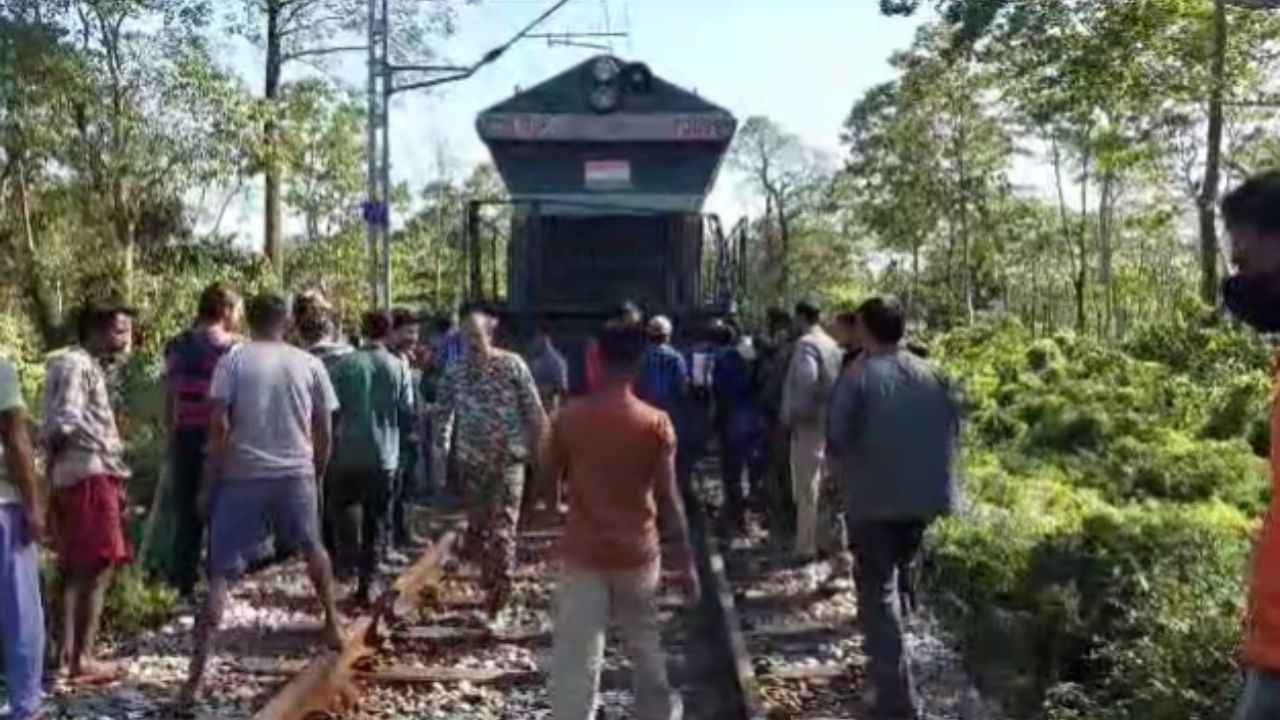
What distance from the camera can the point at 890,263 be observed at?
201 ft

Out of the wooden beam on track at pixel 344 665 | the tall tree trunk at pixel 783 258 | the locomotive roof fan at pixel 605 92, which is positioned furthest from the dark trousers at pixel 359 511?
the tall tree trunk at pixel 783 258

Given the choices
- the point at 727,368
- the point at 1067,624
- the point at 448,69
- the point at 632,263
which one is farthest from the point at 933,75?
the point at 1067,624

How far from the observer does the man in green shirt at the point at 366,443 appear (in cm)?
1052

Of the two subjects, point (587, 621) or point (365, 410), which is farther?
point (365, 410)

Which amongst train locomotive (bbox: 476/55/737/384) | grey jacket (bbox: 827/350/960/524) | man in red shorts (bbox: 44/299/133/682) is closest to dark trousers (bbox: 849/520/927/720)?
grey jacket (bbox: 827/350/960/524)

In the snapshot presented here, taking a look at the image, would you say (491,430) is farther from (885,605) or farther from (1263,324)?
(1263,324)

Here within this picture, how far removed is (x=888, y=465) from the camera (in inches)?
297

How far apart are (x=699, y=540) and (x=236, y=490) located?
20.9ft

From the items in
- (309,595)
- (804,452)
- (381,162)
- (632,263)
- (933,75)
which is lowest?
(309,595)

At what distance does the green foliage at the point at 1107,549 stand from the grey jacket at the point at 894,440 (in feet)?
2.99

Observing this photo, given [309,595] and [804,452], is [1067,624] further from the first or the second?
[309,595]

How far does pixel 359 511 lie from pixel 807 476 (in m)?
2.85

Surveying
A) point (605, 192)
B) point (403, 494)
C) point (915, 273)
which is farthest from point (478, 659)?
point (915, 273)

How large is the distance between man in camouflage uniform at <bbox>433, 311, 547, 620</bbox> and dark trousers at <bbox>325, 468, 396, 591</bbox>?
613mm
